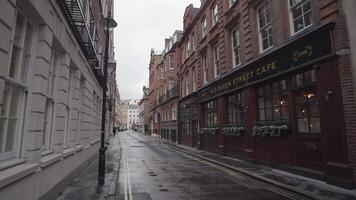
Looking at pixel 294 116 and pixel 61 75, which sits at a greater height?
pixel 61 75

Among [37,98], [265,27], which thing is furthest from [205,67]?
[37,98]

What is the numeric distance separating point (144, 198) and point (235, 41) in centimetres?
1221

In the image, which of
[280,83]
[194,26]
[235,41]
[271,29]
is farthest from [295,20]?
[194,26]

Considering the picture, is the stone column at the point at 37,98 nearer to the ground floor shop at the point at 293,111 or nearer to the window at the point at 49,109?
the window at the point at 49,109

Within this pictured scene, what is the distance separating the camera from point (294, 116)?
1109 centimetres

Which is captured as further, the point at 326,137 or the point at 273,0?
the point at 273,0

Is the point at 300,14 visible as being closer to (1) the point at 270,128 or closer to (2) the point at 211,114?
(1) the point at 270,128

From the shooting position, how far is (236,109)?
1648 cm

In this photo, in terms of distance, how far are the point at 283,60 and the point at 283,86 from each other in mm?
1130

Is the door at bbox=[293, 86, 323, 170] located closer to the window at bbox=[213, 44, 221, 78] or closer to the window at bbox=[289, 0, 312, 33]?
the window at bbox=[289, 0, 312, 33]

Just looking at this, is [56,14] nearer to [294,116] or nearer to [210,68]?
[294,116]

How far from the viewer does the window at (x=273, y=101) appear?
39.0ft

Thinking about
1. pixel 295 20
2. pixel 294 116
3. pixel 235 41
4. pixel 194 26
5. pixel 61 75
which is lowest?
pixel 294 116

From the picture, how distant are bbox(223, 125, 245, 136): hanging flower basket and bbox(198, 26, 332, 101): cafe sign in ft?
7.38
